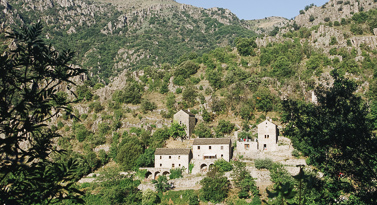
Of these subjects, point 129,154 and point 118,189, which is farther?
point 129,154

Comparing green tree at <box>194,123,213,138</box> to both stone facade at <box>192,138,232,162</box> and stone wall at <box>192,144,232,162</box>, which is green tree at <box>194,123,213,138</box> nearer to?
stone facade at <box>192,138,232,162</box>

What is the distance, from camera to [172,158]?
152 feet

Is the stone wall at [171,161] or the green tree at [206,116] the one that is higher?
the green tree at [206,116]

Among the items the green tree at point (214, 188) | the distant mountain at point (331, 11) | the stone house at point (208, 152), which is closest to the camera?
the green tree at point (214, 188)

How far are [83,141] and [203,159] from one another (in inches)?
1175

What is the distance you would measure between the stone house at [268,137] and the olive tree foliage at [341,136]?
29.1m

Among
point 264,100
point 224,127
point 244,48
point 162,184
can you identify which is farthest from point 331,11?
point 162,184

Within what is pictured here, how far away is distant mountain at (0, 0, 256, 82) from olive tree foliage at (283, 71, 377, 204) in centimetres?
11021

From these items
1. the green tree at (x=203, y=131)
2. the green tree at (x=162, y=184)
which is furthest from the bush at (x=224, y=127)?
the green tree at (x=162, y=184)

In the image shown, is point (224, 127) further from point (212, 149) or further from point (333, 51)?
point (333, 51)

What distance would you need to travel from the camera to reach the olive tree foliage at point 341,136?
1313cm

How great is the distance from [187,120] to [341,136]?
43888 mm

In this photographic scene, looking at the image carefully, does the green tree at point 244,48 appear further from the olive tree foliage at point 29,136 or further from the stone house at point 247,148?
the olive tree foliage at point 29,136

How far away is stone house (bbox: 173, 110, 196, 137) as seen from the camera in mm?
56719
